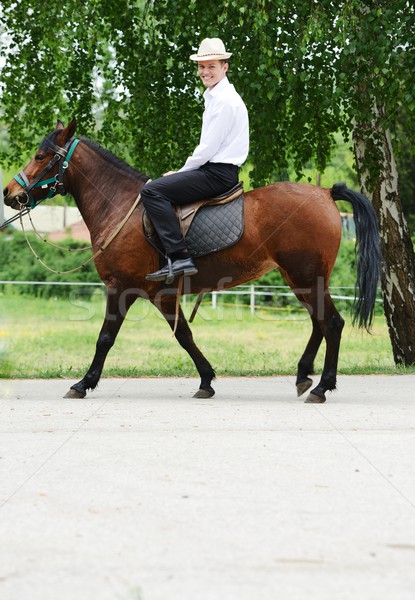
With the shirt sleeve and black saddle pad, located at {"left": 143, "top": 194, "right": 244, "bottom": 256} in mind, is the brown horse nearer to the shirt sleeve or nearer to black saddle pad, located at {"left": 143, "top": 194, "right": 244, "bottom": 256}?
black saddle pad, located at {"left": 143, "top": 194, "right": 244, "bottom": 256}

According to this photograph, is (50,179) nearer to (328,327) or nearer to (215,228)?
(215,228)

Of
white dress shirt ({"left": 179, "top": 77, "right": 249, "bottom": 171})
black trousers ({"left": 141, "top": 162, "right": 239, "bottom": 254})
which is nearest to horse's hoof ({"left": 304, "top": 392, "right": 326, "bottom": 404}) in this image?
black trousers ({"left": 141, "top": 162, "right": 239, "bottom": 254})

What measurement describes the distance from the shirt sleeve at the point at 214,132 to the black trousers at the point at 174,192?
93mm

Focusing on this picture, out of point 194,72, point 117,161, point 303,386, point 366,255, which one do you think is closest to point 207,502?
point 303,386

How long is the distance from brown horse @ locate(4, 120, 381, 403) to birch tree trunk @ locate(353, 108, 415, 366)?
3.88 meters

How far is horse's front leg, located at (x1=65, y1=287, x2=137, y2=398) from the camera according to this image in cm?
861

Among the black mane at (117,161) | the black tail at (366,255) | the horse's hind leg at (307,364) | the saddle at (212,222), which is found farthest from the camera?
the black mane at (117,161)

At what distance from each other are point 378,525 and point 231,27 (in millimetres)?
8273

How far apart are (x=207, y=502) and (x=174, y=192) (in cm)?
414

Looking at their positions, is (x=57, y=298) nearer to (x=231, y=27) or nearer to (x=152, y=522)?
(x=231, y=27)

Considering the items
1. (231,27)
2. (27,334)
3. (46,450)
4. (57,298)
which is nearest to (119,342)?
(27,334)

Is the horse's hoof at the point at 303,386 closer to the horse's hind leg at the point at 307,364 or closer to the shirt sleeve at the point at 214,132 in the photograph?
the horse's hind leg at the point at 307,364

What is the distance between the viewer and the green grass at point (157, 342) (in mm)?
14625

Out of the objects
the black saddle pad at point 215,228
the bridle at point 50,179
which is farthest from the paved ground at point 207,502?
the bridle at point 50,179
